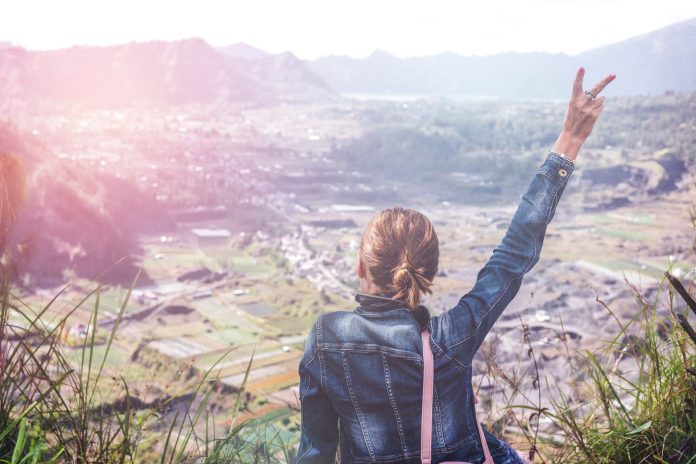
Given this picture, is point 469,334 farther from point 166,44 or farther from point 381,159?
point 381,159

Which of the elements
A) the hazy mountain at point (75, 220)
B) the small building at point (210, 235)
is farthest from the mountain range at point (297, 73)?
the small building at point (210, 235)

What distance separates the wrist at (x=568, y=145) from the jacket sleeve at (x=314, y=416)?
53cm

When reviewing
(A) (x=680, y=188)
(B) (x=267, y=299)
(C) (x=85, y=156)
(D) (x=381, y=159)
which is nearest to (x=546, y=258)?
(A) (x=680, y=188)

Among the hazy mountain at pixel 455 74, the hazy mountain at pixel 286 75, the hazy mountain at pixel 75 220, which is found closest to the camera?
the hazy mountain at pixel 75 220

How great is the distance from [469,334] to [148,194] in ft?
106

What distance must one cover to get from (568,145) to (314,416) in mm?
648

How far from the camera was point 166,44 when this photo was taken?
128ft

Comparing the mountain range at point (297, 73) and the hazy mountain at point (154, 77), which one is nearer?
the mountain range at point (297, 73)

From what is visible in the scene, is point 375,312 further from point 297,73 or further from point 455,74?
point 455,74

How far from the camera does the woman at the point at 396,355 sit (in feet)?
2.92

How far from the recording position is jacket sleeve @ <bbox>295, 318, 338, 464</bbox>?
926mm

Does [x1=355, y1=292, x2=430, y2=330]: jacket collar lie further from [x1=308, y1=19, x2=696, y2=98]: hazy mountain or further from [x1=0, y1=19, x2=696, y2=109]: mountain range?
[x1=308, y1=19, x2=696, y2=98]: hazy mountain

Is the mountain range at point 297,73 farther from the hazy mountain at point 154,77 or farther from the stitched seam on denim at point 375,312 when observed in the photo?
the stitched seam on denim at point 375,312

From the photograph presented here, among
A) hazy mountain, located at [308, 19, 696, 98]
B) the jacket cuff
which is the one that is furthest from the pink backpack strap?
hazy mountain, located at [308, 19, 696, 98]
